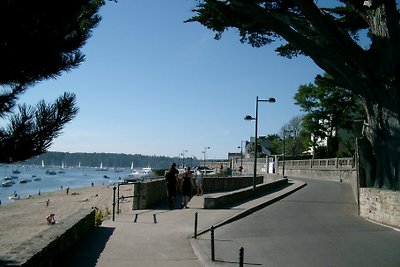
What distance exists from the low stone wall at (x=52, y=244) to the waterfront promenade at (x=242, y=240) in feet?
1.01

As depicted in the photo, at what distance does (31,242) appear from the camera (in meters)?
8.17

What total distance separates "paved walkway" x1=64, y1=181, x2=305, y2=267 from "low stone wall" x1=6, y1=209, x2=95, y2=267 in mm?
275

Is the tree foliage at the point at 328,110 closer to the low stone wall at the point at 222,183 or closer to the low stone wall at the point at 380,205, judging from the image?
the low stone wall at the point at 222,183

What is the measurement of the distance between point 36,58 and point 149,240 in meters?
6.99

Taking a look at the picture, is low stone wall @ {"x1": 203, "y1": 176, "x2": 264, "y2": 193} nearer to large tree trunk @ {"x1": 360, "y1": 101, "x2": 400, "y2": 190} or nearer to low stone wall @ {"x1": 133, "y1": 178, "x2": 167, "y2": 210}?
low stone wall @ {"x1": 133, "y1": 178, "x2": 167, "y2": 210}

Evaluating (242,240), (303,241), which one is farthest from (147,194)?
(303,241)

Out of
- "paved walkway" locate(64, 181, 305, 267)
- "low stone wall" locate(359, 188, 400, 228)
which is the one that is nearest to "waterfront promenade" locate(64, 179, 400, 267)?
"paved walkway" locate(64, 181, 305, 267)

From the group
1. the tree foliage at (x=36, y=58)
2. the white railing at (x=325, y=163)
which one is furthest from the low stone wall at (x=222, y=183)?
the tree foliage at (x=36, y=58)

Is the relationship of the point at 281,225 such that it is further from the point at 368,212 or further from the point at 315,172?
the point at 315,172

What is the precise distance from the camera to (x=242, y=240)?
470 inches

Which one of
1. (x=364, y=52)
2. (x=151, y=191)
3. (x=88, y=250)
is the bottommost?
(x=88, y=250)

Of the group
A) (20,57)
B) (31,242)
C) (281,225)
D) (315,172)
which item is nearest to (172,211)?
(281,225)

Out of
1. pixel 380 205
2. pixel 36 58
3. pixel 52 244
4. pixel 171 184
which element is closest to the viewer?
pixel 36 58

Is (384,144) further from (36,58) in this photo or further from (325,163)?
(325,163)
